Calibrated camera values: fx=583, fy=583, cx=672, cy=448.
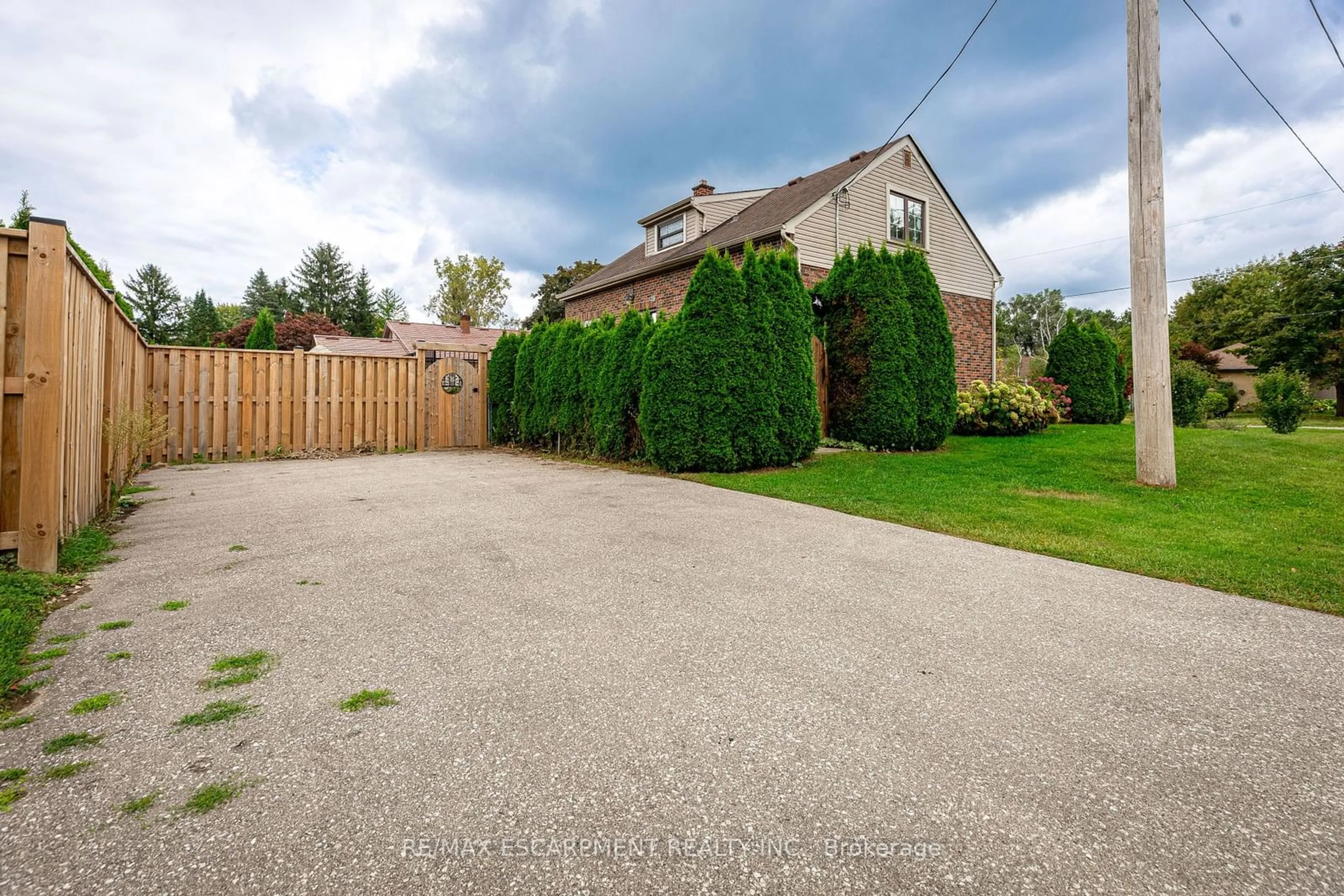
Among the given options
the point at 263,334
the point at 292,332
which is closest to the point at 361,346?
the point at 263,334

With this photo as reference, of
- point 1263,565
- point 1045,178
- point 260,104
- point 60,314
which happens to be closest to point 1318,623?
point 1263,565

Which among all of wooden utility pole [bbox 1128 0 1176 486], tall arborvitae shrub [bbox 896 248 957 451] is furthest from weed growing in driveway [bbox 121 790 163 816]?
tall arborvitae shrub [bbox 896 248 957 451]

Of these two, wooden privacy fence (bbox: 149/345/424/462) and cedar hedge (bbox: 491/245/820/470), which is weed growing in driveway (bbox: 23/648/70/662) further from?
wooden privacy fence (bbox: 149/345/424/462)

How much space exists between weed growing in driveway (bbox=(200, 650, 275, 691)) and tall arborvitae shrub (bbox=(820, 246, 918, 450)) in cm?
896

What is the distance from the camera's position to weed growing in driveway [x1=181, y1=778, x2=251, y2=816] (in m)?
1.40

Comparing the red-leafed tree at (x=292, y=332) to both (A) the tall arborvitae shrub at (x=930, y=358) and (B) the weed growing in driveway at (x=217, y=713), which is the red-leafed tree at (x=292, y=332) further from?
(B) the weed growing in driveway at (x=217, y=713)

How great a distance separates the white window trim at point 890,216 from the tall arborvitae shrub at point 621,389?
889cm

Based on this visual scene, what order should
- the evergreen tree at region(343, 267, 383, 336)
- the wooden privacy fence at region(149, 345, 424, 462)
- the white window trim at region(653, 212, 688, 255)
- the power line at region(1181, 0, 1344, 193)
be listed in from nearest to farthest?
the power line at region(1181, 0, 1344, 193) → the wooden privacy fence at region(149, 345, 424, 462) → the white window trim at region(653, 212, 688, 255) → the evergreen tree at region(343, 267, 383, 336)

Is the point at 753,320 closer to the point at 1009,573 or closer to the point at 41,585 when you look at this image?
the point at 1009,573

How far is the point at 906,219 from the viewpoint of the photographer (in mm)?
15672

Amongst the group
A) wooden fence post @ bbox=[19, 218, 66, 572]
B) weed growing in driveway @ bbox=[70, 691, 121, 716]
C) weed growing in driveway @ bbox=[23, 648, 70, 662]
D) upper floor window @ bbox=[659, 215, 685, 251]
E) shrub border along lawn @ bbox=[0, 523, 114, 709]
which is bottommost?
weed growing in driveway @ bbox=[70, 691, 121, 716]

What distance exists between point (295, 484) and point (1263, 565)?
8975mm

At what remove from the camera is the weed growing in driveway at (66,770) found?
151cm

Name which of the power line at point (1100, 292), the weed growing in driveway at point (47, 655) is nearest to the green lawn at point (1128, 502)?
the weed growing in driveway at point (47, 655)
